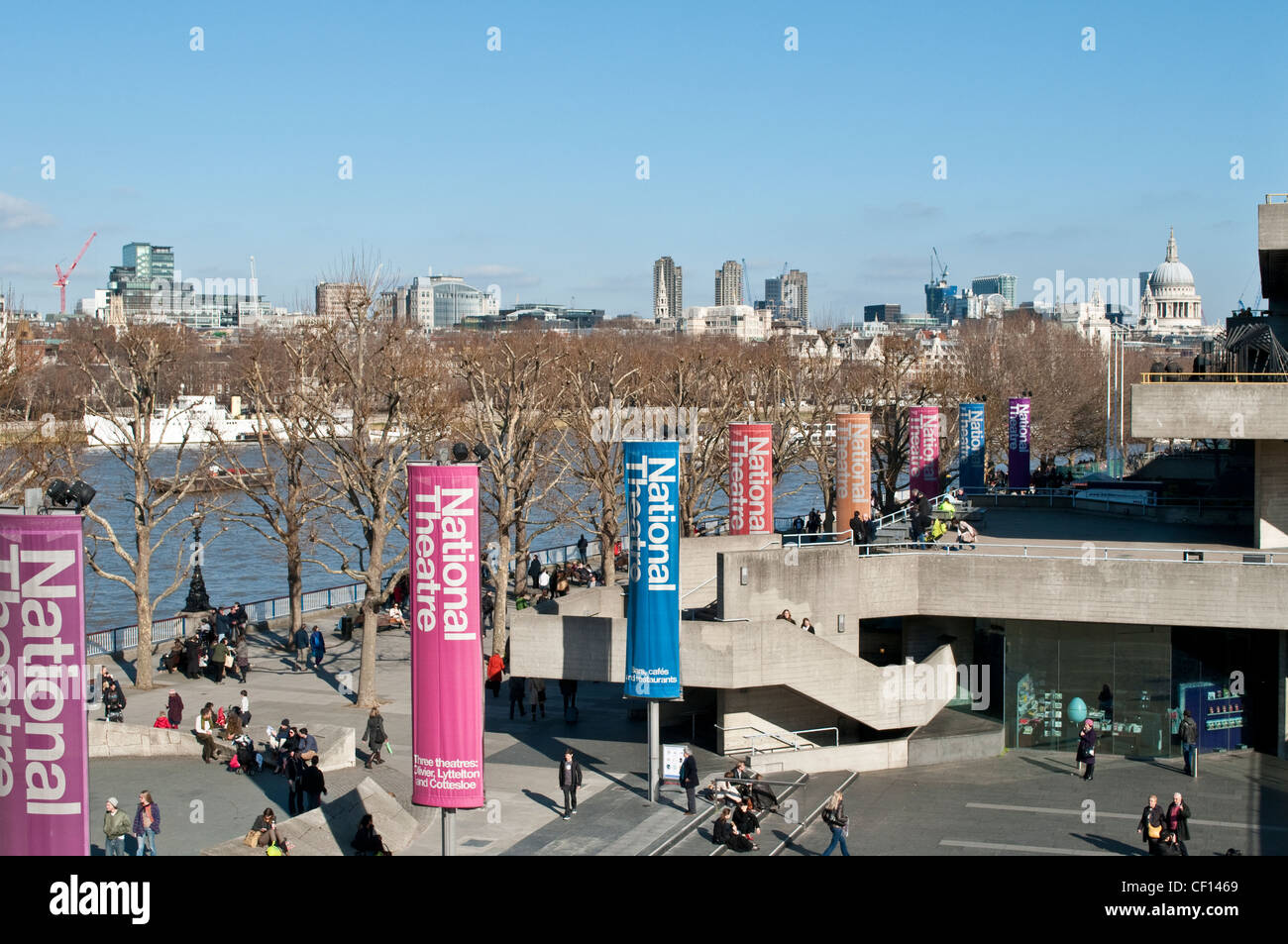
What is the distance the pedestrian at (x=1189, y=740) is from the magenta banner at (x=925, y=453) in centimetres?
1544

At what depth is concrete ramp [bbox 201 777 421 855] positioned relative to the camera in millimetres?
19516

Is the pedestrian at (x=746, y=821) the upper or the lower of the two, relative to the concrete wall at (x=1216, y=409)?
lower

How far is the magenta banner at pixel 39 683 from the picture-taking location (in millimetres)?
13531

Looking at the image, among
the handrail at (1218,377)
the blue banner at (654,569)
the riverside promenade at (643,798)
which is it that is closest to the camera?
the riverside promenade at (643,798)

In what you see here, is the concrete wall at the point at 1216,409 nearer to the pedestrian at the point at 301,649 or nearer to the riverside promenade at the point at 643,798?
the riverside promenade at the point at 643,798

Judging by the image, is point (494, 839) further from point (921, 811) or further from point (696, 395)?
point (696, 395)

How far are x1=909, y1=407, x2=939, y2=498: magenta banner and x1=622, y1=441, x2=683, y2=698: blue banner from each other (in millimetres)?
18619

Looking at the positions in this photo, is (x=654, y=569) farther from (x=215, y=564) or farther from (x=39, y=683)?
(x=215, y=564)

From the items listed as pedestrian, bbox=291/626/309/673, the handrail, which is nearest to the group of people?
pedestrian, bbox=291/626/309/673

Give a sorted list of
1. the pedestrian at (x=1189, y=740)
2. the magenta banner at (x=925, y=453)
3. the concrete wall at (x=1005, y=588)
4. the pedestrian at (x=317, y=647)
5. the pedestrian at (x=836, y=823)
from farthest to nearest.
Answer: the magenta banner at (x=925, y=453) < the pedestrian at (x=317, y=647) < the concrete wall at (x=1005, y=588) < the pedestrian at (x=1189, y=740) < the pedestrian at (x=836, y=823)

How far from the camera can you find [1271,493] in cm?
2817

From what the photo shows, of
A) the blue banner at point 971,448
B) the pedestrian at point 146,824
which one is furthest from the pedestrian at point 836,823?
the blue banner at point 971,448

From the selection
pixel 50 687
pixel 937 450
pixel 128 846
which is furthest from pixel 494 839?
pixel 937 450
